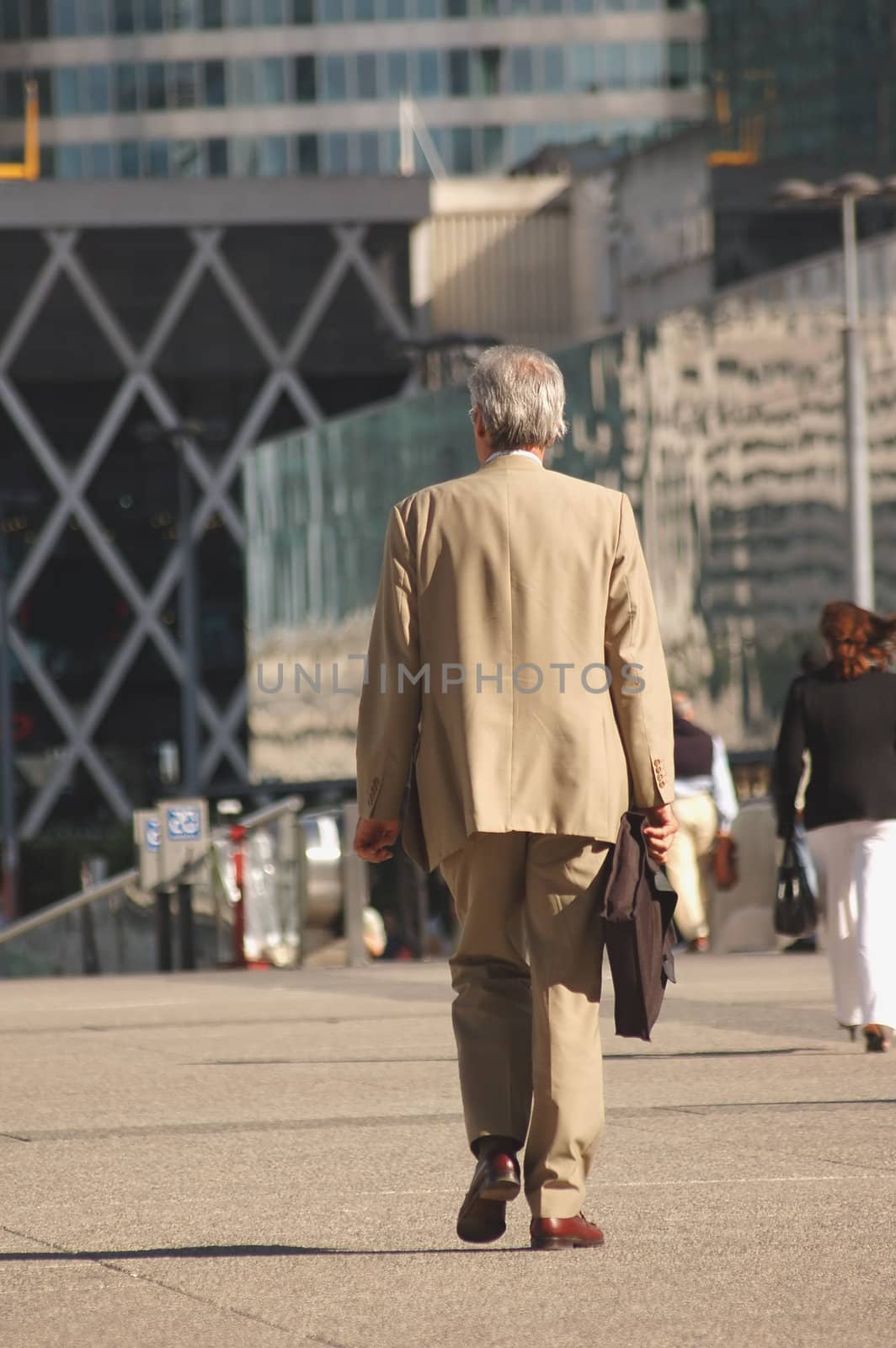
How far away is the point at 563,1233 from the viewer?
17.5ft

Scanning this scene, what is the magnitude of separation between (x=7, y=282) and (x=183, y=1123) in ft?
202

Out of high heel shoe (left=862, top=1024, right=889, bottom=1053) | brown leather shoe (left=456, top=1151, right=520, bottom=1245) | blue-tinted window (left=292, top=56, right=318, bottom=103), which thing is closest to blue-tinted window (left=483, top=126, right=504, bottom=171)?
blue-tinted window (left=292, top=56, right=318, bottom=103)

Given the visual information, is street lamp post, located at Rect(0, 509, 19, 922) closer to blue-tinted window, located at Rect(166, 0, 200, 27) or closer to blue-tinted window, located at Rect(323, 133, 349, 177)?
blue-tinted window, located at Rect(323, 133, 349, 177)

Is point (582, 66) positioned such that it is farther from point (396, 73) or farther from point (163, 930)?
point (163, 930)

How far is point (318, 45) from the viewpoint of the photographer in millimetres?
80500

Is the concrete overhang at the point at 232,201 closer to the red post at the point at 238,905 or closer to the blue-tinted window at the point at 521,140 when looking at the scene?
the blue-tinted window at the point at 521,140

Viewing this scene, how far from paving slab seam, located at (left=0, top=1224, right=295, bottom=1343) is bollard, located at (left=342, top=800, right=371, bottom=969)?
42.6 ft

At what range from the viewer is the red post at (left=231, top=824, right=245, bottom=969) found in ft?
66.0

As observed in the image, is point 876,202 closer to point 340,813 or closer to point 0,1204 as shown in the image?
point 340,813

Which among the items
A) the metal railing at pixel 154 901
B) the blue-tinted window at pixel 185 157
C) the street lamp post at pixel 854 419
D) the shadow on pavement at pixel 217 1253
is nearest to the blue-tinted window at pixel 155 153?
the blue-tinted window at pixel 185 157

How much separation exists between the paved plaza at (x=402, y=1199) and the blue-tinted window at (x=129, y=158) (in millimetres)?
72967

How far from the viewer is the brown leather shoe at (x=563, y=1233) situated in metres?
5.33

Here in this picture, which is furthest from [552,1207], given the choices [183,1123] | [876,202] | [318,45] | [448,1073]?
[318,45]

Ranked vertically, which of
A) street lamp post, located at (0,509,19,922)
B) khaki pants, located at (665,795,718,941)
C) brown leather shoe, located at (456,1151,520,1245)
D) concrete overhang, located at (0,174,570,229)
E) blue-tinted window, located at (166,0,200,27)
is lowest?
street lamp post, located at (0,509,19,922)
